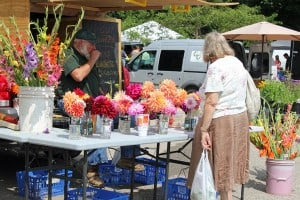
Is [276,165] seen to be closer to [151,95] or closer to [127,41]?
[151,95]

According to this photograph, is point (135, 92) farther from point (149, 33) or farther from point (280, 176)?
point (149, 33)

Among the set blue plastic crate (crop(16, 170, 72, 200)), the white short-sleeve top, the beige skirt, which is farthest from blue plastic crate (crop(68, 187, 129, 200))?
the white short-sleeve top

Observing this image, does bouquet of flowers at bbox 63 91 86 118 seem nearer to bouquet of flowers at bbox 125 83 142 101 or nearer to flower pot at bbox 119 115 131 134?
flower pot at bbox 119 115 131 134

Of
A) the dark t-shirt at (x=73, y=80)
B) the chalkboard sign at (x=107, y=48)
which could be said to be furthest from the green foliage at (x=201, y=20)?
the dark t-shirt at (x=73, y=80)

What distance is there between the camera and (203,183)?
4457 millimetres

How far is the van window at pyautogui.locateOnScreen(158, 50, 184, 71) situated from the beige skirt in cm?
1115

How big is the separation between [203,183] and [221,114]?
1.98 ft

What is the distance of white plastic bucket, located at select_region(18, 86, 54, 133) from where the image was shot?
427 cm

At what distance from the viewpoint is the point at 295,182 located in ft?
22.8

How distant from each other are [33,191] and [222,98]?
2322mm

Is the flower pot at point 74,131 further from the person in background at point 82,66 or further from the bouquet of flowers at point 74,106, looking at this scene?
the person in background at point 82,66

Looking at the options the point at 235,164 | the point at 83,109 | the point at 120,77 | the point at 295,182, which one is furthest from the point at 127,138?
the point at 295,182

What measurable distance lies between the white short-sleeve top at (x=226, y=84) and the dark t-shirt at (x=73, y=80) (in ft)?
4.24

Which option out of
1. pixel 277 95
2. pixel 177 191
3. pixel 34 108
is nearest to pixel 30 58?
pixel 34 108
